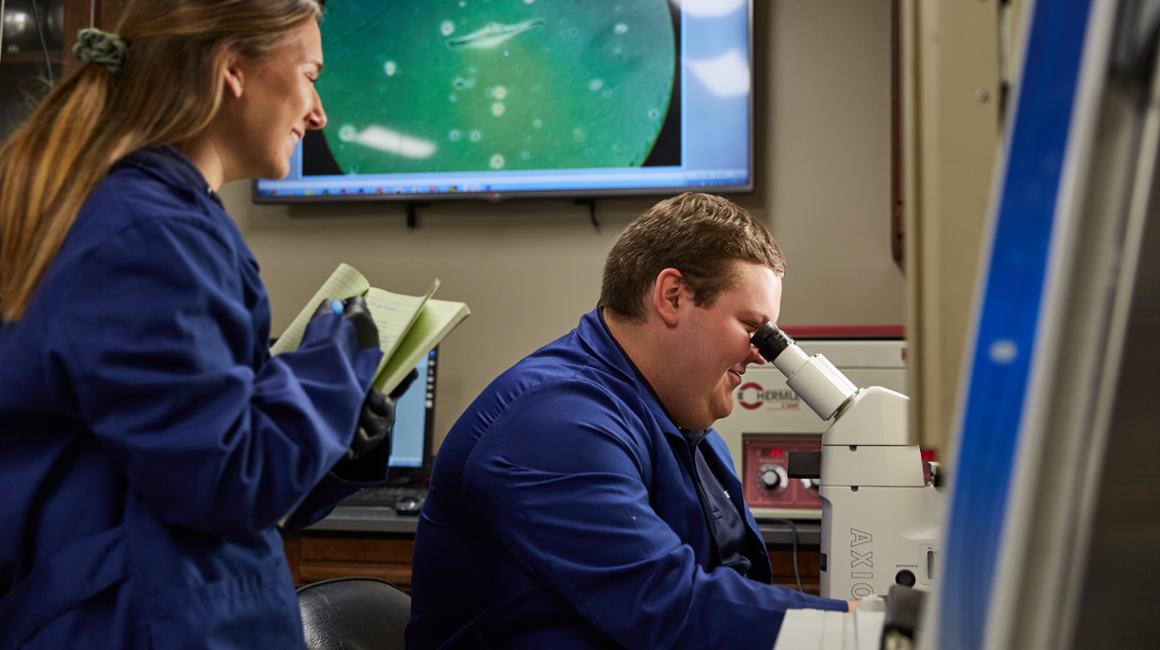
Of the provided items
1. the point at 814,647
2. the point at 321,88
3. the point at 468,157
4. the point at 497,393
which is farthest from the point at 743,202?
the point at 814,647

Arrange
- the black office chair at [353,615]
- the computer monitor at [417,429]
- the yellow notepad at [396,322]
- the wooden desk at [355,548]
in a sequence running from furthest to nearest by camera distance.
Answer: the computer monitor at [417,429] → the wooden desk at [355,548] → the black office chair at [353,615] → the yellow notepad at [396,322]

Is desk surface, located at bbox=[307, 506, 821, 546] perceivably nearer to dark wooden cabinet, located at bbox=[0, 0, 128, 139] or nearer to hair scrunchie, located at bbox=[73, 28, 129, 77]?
hair scrunchie, located at bbox=[73, 28, 129, 77]

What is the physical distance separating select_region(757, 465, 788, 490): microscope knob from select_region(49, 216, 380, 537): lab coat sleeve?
1.38 m

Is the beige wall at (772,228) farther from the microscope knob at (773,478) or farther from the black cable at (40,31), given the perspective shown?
the black cable at (40,31)

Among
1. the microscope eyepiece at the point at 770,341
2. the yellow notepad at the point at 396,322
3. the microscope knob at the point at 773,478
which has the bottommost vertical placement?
the microscope knob at the point at 773,478

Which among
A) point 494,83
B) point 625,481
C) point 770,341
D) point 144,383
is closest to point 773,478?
point 770,341

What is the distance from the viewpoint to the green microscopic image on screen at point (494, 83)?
8.29 feet

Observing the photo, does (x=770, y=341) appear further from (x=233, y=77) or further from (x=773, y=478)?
(x=233, y=77)

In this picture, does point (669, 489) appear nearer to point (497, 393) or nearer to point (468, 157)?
point (497, 393)

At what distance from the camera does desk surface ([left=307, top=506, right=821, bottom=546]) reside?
6.24ft

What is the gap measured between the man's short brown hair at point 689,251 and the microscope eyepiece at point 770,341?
0.09 m

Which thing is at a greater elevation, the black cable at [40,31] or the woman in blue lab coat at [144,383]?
the black cable at [40,31]

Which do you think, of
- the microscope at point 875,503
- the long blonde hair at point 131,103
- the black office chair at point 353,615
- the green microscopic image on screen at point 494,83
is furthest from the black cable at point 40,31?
the microscope at point 875,503

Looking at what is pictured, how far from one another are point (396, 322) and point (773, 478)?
124cm
